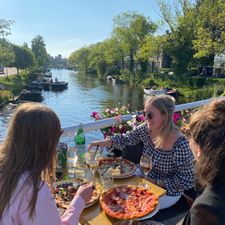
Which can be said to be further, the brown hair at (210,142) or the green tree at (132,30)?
the green tree at (132,30)

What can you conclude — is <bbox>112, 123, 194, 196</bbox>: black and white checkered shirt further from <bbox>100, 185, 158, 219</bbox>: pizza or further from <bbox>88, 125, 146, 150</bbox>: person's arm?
<bbox>100, 185, 158, 219</bbox>: pizza

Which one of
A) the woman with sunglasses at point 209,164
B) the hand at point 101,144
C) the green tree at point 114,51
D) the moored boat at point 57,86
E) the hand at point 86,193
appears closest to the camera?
the woman with sunglasses at point 209,164

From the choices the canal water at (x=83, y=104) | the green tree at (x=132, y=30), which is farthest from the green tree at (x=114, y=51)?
→ the canal water at (x=83, y=104)

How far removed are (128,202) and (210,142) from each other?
80 cm

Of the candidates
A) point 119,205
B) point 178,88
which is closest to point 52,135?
point 119,205

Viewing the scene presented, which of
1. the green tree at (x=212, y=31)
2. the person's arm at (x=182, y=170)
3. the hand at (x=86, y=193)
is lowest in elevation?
the person's arm at (x=182, y=170)

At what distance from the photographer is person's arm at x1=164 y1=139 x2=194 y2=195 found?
249 centimetres

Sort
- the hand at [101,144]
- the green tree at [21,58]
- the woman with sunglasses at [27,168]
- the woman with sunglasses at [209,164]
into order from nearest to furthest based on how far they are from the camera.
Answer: the woman with sunglasses at [209,164] < the woman with sunglasses at [27,168] < the hand at [101,144] < the green tree at [21,58]

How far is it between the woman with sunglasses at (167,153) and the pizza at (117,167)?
247 millimetres

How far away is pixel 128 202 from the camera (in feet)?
6.25

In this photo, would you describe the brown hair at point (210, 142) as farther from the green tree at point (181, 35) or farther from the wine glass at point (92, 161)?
the green tree at point (181, 35)

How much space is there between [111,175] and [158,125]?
26.5 inches

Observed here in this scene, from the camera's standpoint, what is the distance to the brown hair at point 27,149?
139cm

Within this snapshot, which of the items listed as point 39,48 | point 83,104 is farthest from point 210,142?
point 39,48
